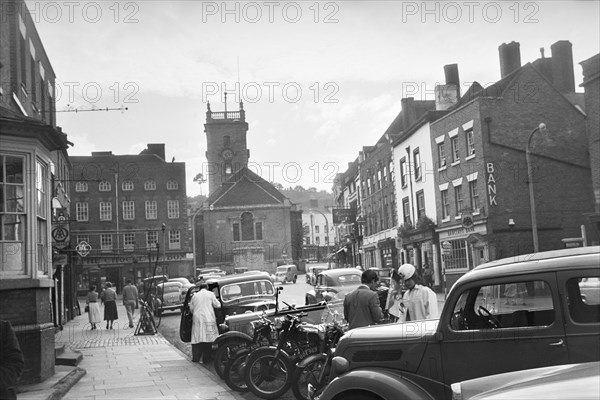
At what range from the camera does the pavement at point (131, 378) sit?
33.6ft

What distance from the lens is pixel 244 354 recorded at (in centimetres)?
1066

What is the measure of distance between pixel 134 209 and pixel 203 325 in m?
57.9

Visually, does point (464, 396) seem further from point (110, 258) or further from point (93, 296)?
point (110, 258)

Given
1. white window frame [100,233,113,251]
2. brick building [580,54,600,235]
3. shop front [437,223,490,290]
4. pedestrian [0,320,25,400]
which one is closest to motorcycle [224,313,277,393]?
pedestrian [0,320,25,400]

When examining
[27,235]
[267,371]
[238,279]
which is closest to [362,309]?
[267,371]

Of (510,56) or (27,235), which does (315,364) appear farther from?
(510,56)

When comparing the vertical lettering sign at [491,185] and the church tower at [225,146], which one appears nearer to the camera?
the vertical lettering sign at [491,185]

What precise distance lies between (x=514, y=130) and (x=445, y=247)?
654 cm

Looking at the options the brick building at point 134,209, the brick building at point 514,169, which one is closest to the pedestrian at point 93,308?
the brick building at point 514,169

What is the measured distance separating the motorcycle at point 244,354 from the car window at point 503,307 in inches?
202

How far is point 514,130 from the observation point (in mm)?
31844

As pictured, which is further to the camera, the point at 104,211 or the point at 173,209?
the point at 173,209

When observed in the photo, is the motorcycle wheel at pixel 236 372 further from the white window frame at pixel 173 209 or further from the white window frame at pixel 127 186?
the white window frame at pixel 127 186

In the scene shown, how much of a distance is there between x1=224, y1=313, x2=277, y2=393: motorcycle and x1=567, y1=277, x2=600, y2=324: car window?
5.99m
